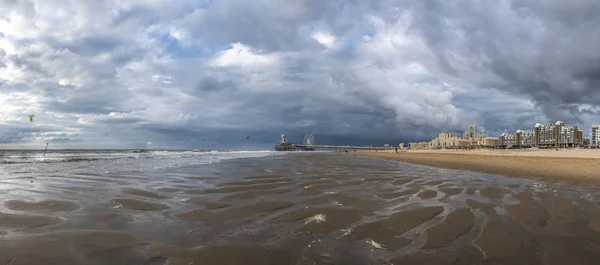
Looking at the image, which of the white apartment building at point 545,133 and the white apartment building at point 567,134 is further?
the white apartment building at point 545,133

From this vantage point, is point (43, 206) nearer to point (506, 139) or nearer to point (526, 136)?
point (526, 136)

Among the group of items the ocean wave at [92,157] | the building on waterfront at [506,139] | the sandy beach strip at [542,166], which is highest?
the building on waterfront at [506,139]

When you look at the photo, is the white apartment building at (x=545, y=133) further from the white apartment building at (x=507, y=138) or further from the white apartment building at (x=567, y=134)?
the white apartment building at (x=507, y=138)

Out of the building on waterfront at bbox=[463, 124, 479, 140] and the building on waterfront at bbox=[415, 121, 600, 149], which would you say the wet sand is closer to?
the building on waterfront at bbox=[415, 121, 600, 149]

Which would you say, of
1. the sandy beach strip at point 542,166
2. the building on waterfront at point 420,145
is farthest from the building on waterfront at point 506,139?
the sandy beach strip at point 542,166

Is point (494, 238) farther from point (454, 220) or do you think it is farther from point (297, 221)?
point (297, 221)

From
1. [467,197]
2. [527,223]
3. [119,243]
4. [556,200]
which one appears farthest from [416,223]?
[556,200]

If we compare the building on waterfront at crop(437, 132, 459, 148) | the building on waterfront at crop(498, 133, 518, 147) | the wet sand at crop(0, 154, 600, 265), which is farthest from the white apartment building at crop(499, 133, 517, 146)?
the wet sand at crop(0, 154, 600, 265)

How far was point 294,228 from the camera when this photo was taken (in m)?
4.82

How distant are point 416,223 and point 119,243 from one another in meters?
4.89

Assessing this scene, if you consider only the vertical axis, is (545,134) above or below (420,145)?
above

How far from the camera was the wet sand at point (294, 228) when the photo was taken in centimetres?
357

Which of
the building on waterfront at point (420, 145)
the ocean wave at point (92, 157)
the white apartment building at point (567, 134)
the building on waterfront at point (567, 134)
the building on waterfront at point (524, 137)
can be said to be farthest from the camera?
the building on waterfront at point (420, 145)

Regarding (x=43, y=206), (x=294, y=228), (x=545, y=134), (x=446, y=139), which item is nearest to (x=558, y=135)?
(x=545, y=134)
